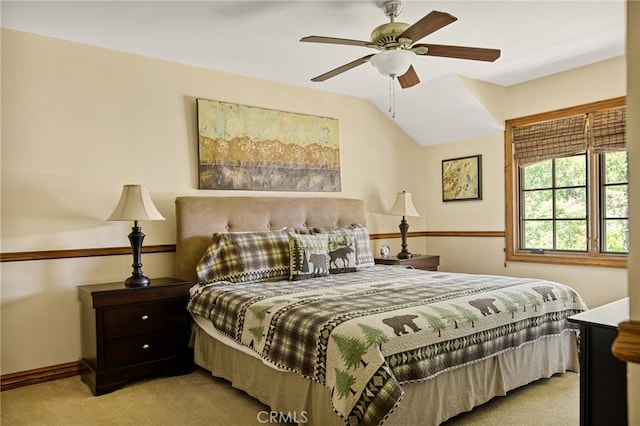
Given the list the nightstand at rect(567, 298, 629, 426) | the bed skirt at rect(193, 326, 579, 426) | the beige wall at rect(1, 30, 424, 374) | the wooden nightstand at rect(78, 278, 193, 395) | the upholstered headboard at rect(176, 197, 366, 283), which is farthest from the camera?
the upholstered headboard at rect(176, 197, 366, 283)

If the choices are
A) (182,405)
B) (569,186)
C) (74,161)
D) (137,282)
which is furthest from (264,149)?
(569,186)

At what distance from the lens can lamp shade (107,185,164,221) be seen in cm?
319

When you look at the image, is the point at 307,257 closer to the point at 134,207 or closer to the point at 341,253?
the point at 341,253

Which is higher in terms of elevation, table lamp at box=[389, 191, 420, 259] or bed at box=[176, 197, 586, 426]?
table lamp at box=[389, 191, 420, 259]

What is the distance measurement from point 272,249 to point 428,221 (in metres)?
2.59

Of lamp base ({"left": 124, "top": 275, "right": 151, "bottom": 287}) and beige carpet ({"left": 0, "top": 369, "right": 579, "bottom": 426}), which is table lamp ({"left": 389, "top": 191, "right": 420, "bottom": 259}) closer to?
beige carpet ({"left": 0, "top": 369, "right": 579, "bottom": 426})

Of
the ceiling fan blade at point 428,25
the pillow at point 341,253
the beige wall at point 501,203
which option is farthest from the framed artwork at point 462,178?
the ceiling fan blade at point 428,25

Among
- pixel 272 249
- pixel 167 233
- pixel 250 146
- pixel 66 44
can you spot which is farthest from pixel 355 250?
pixel 66 44

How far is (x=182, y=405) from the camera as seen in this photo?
107 inches

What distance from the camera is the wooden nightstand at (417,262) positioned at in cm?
466

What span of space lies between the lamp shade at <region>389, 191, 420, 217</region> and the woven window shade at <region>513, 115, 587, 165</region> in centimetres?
120

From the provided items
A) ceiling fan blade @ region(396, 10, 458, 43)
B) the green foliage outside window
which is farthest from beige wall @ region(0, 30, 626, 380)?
ceiling fan blade @ region(396, 10, 458, 43)

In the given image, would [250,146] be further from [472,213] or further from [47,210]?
[472,213]

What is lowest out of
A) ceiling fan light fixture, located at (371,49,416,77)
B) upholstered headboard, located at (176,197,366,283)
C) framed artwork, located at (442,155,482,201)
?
upholstered headboard, located at (176,197,366,283)
